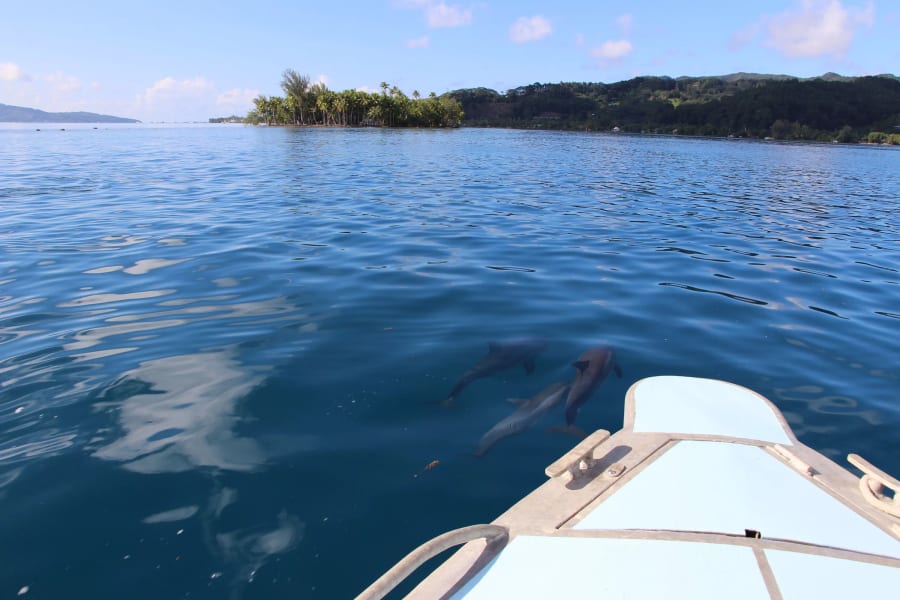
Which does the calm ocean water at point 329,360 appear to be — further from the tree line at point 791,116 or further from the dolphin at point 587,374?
the tree line at point 791,116

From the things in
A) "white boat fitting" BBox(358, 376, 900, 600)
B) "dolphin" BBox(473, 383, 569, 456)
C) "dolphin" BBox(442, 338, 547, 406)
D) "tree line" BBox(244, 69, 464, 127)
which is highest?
"tree line" BBox(244, 69, 464, 127)

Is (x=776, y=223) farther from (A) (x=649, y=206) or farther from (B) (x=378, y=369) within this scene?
(B) (x=378, y=369)

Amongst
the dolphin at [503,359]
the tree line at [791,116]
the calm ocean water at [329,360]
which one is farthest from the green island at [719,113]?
the dolphin at [503,359]

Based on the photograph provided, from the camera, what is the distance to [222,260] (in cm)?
912

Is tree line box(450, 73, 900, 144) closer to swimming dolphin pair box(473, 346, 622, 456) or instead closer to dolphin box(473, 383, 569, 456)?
swimming dolphin pair box(473, 346, 622, 456)

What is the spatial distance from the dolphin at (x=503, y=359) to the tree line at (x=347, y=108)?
11758cm

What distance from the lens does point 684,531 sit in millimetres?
2555

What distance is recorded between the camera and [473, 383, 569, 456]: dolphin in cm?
438

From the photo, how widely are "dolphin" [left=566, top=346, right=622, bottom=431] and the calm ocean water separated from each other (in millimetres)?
152

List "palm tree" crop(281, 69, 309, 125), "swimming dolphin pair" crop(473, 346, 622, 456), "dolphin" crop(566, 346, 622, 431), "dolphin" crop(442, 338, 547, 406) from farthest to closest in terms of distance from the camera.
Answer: "palm tree" crop(281, 69, 309, 125) → "dolphin" crop(442, 338, 547, 406) → "dolphin" crop(566, 346, 622, 431) → "swimming dolphin pair" crop(473, 346, 622, 456)

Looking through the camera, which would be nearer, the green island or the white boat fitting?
the white boat fitting

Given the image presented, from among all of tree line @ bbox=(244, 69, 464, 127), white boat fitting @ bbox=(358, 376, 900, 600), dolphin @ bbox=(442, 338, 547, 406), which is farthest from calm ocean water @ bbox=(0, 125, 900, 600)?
tree line @ bbox=(244, 69, 464, 127)

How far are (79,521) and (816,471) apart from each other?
190 inches

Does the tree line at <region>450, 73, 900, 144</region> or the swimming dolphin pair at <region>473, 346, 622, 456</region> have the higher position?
the tree line at <region>450, 73, 900, 144</region>
